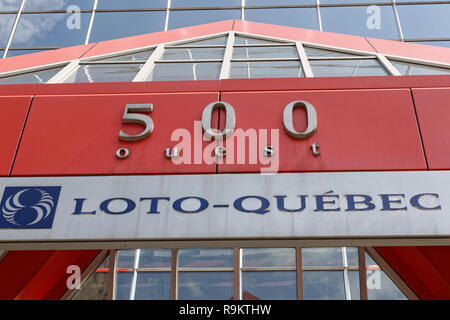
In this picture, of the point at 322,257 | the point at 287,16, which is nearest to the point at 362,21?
the point at 287,16

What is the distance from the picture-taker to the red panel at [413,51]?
25.7ft

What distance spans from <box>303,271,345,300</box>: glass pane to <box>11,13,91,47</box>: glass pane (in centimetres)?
1389

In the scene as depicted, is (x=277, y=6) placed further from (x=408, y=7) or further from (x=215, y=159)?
(x=215, y=159)

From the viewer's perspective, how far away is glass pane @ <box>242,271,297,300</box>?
16391mm

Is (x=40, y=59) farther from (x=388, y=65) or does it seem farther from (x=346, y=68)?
(x=388, y=65)

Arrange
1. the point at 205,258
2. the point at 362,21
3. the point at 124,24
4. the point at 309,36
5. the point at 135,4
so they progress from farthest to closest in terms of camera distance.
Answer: the point at 135,4
the point at 124,24
the point at 362,21
the point at 205,258
the point at 309,36

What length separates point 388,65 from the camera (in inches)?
291

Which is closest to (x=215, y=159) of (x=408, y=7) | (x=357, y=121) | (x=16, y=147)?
(x=357, y=121)

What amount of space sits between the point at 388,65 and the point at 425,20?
1339 cm

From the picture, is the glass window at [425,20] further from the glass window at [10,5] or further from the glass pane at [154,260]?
the glass window at [10,5]

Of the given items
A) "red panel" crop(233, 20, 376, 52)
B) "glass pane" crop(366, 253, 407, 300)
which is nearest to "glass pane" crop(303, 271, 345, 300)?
"glass pane" crop(366, 253, 407, 300)

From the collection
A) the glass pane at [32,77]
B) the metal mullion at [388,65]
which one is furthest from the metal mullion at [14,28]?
the metal mullion at [388,65]

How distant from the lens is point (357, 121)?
5.52m

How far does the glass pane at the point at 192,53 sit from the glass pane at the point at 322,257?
11625 millimetres
